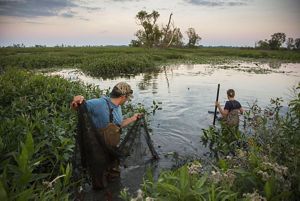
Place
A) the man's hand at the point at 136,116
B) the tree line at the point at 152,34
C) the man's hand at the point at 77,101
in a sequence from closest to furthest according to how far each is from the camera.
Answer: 1. the man's hand at the point at 77,101
2. the man's hand at the point at 136,116
3. the tree line at the point at 152,34

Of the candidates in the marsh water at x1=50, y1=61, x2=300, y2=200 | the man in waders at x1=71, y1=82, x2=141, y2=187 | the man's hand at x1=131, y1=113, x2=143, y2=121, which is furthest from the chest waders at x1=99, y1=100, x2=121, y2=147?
the marsh water at x1=50, y1=61, x2=300, y2=200

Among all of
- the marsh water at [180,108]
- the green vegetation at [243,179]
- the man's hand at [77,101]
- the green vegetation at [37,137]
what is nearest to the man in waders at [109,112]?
the man's hand at [77,101]

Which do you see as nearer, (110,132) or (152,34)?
(110,132)

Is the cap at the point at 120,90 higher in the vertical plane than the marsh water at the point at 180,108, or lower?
higher

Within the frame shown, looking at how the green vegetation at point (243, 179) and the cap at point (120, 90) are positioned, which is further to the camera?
the cap at point (120, 90)

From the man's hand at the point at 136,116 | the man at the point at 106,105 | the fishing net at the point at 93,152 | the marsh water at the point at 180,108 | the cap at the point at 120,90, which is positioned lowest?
the marsh water at the point at 180,108

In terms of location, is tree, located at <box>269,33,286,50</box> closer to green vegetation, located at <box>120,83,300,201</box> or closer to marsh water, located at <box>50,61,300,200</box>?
marsh water, located at <box>50,61,300,200</box>

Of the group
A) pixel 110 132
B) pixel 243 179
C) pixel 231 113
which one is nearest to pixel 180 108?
pixel 231 113

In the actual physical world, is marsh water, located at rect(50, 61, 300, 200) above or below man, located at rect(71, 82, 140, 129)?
below

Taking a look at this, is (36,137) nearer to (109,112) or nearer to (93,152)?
(93,152)

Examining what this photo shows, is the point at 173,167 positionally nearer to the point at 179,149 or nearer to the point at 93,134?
the point at 179,149

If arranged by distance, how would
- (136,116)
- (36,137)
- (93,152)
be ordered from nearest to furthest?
1. (93,152)
2. (36,137)
3. (136,116)

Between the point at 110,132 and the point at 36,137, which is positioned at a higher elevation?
the point at 110,132

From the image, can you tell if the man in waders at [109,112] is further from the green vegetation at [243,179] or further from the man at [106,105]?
the green vegetation at [243,179]
